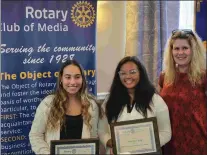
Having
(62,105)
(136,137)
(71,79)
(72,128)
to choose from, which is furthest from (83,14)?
(136,137)

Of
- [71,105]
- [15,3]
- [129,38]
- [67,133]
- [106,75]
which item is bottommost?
[67,133]

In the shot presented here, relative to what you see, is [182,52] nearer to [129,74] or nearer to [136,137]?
[129,74]

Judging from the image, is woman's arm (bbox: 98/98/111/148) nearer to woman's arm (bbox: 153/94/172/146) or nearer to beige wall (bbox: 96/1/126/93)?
woman's arm (bbox: 153/94/172/146)

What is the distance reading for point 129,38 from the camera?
3039mm

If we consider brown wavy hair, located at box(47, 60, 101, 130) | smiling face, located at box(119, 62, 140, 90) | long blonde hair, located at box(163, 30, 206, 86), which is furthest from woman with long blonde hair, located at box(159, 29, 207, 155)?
brown wavy hair, located at box(47, 60, 101, 130)

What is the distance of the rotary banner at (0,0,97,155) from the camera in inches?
96.0

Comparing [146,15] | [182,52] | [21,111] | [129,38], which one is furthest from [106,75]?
[182,52]

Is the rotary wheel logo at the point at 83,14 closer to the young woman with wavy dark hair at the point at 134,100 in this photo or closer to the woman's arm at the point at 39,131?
the young woman with wavy dark hair at the point at 134,100

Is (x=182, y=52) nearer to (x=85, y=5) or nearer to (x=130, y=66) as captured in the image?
(x=130, y=66)

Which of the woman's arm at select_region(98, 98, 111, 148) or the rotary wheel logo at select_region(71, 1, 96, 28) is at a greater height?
the rotary wheel logo at select_region(71, 1, 96, 28)

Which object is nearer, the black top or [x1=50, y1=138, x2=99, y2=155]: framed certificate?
[x1=50, y1=138, x2=99, y2=155]: framed certificate

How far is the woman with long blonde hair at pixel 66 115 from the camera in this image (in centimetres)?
200

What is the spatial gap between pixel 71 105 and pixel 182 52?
0.81m

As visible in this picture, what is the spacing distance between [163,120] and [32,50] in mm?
1161
